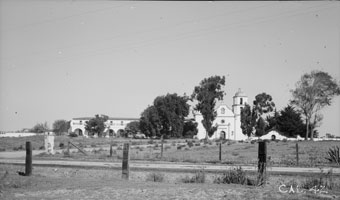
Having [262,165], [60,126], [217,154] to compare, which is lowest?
[217,154]

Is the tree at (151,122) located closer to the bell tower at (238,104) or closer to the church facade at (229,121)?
the church facade at (229,121)

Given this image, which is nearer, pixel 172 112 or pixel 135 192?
pixel 135 192

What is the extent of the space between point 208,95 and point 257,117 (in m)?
25.2

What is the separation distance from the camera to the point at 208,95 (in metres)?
75.6

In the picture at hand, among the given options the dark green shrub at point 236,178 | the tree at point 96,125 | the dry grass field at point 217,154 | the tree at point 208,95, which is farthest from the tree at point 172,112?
the dark green shrub at point 236,178

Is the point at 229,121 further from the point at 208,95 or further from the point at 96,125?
the point at 96,125

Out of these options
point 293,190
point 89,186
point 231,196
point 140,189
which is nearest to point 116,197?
point 140,189

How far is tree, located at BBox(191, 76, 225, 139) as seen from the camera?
75.6 metres

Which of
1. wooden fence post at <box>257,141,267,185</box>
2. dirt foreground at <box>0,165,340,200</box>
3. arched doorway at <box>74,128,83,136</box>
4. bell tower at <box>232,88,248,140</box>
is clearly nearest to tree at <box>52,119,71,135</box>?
arched doorway at <box>74,128,83,136</box>

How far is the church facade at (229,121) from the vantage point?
10212 cm

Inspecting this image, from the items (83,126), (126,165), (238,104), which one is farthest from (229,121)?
(126,165)

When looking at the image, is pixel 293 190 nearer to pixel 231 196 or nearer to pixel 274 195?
pixel 274 195

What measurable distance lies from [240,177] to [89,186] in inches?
151

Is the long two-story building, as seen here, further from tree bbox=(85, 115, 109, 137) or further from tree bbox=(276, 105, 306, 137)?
tree bbox=(276, 105, 306, 137)
